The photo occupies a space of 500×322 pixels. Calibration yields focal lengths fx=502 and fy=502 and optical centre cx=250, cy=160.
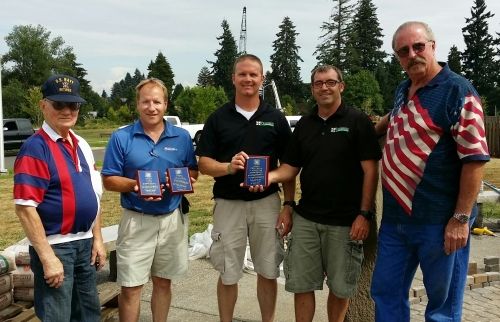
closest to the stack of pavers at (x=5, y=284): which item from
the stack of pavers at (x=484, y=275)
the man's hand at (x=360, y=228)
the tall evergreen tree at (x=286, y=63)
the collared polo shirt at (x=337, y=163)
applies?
the collared polo shirt at (x=337, y=163)

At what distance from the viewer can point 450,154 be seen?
277cm

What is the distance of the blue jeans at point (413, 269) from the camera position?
9.34 ft

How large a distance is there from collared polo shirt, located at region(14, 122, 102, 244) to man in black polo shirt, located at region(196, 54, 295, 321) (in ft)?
3.17

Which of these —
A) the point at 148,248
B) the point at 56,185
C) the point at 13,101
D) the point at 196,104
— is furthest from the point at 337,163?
the point at 13,101

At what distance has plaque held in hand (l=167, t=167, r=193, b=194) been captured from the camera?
11.3ft

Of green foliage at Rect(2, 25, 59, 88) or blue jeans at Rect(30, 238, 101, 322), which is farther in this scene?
green foliage at Rect(2, 25, 59, 88)

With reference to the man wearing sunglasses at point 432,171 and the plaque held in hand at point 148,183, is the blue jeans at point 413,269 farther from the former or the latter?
the plaque held in hand at point 148,183

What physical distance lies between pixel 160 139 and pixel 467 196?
2026mm

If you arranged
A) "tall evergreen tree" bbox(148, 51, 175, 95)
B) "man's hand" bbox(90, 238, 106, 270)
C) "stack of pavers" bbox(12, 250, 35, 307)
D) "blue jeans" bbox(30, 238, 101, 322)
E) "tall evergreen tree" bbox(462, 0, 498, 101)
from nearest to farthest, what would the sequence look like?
"blue jeans" bbox(30, 238, 101, 322)
"man's hand" bbox(90, 238, 106, 270)
"stack of pavers" bbox(12, 250, 35, 307)
"tall evergreen tree" bbox(462, 0, 498, 101)
"tall evergreen tree" bbox(148, 51, 175, 95)

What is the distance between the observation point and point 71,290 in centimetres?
288

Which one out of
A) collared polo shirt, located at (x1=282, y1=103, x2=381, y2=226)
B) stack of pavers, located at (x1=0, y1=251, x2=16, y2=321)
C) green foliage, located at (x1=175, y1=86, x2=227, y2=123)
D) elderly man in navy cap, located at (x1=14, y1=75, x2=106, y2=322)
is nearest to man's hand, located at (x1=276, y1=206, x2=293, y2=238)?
collared polo shirt, located at (x1=282, y1=103, x2=381, y2=226)

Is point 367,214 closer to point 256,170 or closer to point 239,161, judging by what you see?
point 256,170

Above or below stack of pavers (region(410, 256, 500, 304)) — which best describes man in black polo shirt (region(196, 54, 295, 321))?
above

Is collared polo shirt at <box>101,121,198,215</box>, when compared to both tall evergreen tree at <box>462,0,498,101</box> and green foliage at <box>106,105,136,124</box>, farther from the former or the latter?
tall evergreen tree at <box>462,0,498,101</box>
